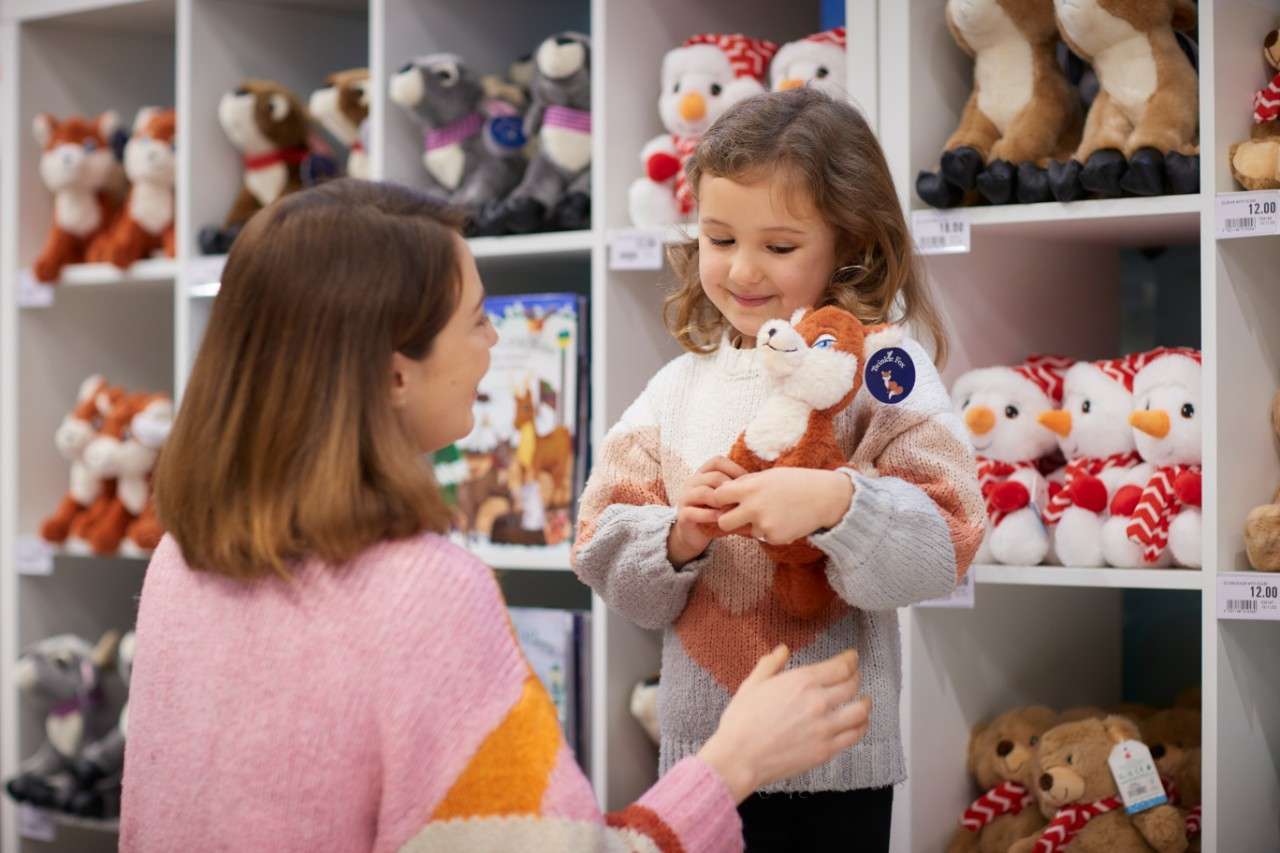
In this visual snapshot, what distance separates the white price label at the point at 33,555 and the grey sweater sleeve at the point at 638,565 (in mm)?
1586

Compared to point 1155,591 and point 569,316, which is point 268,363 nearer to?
point 569,316

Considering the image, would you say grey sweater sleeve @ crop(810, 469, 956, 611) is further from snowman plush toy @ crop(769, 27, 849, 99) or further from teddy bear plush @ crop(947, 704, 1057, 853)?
snowman plush toy @ crop(769, 27, 849, 99)

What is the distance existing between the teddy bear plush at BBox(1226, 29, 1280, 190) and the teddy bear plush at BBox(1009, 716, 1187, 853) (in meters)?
0.66

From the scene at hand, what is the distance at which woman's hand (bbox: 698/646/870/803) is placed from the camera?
103cm

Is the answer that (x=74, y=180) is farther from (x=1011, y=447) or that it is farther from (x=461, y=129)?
(x=1011, y=447)

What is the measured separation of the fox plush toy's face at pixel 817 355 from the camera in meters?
1.19

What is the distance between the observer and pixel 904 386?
3.92 feet

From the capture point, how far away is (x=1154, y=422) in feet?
5.49

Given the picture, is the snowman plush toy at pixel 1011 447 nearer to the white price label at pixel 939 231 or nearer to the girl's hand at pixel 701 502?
the white price label at pixel 939 231

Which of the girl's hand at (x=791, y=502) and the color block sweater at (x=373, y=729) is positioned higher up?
the girl's hand at (x=791, y=502)

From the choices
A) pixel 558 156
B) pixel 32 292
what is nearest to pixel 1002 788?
pixel 558 156

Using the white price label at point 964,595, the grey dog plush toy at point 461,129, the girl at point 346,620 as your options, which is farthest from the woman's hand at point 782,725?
the grey dog plush toy at point 461,129

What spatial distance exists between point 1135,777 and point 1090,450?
39 cm

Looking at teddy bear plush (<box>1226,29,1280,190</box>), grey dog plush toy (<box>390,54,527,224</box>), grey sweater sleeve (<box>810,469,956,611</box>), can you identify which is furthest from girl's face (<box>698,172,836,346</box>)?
grey dog plush toy (<box>390,54,527,224</box>)
